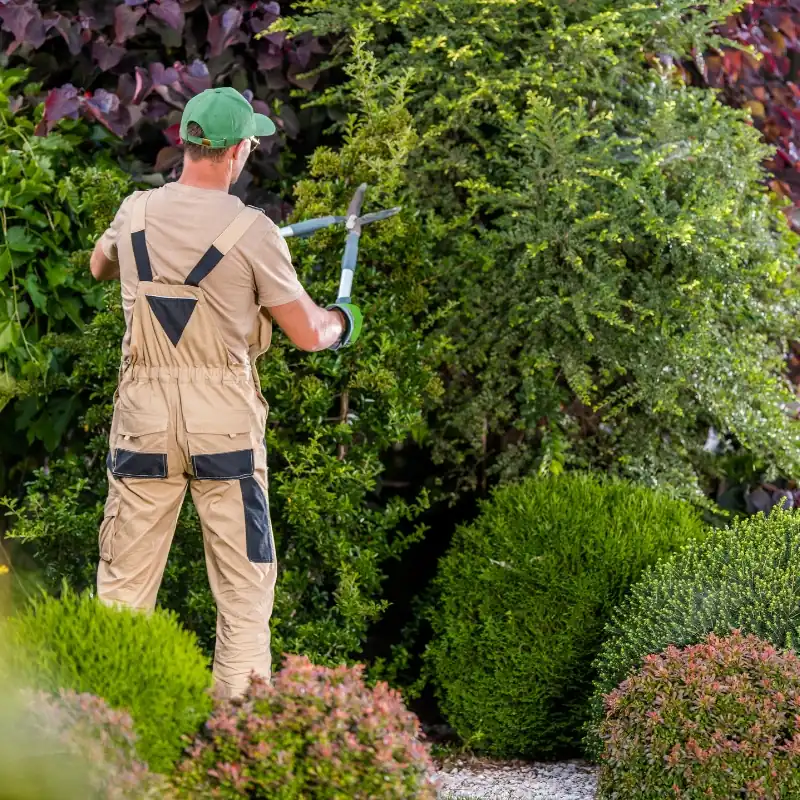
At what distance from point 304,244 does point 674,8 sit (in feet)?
6.24

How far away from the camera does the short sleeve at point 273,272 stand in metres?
3.19

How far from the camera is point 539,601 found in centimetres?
410

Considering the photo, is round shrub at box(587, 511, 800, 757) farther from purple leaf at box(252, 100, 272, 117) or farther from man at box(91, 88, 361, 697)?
purple leaf at box(252, 100, 272, 117)

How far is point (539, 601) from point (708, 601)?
2.30 ft

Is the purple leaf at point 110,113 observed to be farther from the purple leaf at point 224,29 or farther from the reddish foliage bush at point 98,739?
the reddish foliage bush at point 98,739

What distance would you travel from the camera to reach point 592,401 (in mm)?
4793

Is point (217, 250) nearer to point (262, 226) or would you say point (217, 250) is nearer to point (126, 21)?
point (262, 226)

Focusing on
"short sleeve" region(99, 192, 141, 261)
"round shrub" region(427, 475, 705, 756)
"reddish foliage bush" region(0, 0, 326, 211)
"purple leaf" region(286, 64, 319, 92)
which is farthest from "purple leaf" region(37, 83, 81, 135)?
"round shrub" region(427, 475, 705, 756)

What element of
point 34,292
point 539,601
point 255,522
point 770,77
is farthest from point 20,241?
point 770,77

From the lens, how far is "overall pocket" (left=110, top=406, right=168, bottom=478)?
320 centimetres

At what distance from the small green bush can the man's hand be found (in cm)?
123

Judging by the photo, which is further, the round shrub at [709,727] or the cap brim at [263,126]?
the cap brim at [263,126]

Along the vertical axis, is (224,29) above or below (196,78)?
above

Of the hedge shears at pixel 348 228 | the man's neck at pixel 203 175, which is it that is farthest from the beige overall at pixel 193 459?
the hedge shears at pixel 348 228
